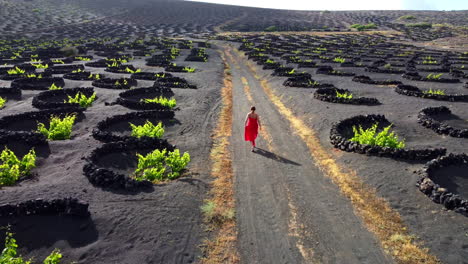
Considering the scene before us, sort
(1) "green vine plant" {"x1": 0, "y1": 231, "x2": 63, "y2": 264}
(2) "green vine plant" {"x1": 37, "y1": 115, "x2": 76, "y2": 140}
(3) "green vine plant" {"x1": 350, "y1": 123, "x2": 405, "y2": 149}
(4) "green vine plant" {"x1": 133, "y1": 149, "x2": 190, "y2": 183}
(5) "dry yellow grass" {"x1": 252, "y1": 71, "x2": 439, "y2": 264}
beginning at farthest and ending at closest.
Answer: (2) "green vine plant" {"x1": 37, "y1": 115, "x2": 76, "y2": 140}
(3) "green vine plant" {"x1": 350, "y1": 123, "x2": 405, "y2": 149}
(4) "green vine plant" {"x1": 133, "y1": 149, "x2": 190, "y2": 183}
(5) "dry yellow grass" {"x1": 252, "y1": 71, "x2": 439, "y2": 264}
(1) "green vine plant" {"x1": 0, "y1": 231, "x2": 63, "y2": 264}

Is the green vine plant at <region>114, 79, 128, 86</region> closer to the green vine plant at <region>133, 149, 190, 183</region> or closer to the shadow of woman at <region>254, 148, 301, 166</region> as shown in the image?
the green vine plant at <region>133, 149, 190, 183</region>

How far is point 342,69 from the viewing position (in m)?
46.8

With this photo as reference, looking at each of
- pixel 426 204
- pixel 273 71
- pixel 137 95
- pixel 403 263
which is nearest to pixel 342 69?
pixel 273 71

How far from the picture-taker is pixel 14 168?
13750 millimetres

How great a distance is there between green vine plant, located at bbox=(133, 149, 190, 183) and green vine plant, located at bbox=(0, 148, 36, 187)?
14.7ft

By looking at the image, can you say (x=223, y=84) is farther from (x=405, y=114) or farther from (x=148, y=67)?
(x=405, y=114)

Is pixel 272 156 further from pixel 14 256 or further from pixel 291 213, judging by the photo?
pixel 14 256

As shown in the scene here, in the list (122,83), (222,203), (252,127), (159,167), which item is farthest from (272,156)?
(122,83)

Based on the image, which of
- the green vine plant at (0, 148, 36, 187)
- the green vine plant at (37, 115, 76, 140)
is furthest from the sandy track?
the green vine plant at (37, 115, 76, 140)

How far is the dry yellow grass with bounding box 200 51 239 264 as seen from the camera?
31.8 ft

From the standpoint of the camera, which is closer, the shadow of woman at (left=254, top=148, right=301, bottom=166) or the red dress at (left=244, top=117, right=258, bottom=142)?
the shadow of woman at (left=254, top=148, right=301, bottom=166)

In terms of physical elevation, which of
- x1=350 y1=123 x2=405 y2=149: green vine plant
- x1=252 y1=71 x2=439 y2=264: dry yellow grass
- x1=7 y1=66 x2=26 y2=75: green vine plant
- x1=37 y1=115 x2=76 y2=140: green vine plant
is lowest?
x1=252 y1=71 x2=439 y2=264: dry yellow grass

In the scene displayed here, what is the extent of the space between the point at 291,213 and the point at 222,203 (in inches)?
98.6

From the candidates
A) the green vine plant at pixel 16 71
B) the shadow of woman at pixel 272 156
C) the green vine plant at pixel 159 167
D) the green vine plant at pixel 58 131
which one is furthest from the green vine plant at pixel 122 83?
the shadow of woman at pixel 272 156
